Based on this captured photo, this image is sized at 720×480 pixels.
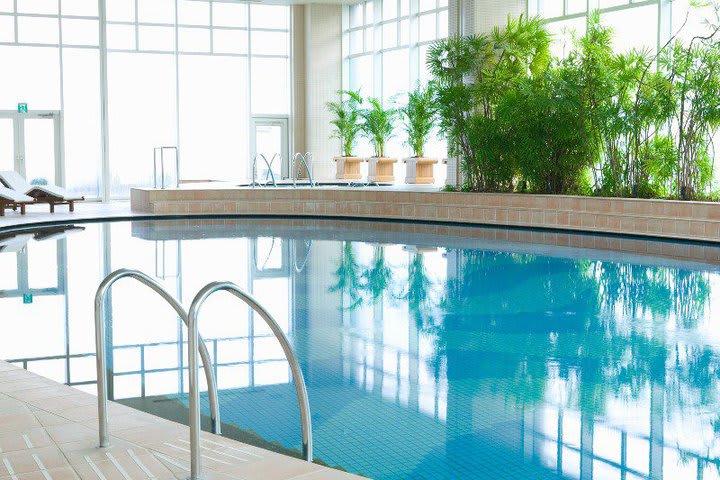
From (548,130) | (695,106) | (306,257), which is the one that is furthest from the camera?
(548,130)

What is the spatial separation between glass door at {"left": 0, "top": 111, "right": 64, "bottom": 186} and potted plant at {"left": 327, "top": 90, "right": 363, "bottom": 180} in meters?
6.60

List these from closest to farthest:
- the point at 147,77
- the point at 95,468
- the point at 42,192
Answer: the point at 95,468
the point at 42,192
the point at 147,77

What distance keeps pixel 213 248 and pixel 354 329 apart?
5112 mm

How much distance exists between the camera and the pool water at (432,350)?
356 centimetres

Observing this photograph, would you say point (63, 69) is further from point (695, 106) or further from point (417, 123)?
point (695, 106)

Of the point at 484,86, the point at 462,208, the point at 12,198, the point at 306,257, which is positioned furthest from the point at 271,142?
the point at 306,257

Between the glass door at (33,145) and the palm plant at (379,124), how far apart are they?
7005 mm

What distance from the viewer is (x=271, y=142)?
2255cm

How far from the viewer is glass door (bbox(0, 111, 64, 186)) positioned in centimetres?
1845

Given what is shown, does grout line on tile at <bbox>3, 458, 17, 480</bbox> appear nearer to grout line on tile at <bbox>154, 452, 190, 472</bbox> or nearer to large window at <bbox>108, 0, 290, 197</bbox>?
grout line on tile at <bbox>154, 452, 190, 472</bbox>

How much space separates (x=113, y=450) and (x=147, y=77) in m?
18.2

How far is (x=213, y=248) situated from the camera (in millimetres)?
10719

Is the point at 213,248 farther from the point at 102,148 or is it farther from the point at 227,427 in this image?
the point at 102,148

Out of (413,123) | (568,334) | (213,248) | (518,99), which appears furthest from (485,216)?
(568,334)
